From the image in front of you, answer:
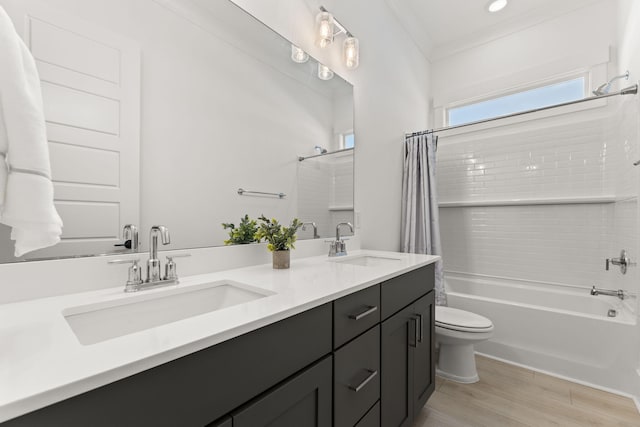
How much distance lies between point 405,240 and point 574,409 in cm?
139

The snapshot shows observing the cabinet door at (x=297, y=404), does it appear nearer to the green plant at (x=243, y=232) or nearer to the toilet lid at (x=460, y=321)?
the green plant at (x=243, y=232)

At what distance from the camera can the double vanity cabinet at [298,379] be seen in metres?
0.47

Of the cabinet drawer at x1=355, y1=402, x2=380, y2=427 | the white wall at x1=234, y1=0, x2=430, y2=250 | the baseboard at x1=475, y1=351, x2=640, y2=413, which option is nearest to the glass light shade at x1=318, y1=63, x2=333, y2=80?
the white wall at x1=234, y1=0, x2=430, y2=250

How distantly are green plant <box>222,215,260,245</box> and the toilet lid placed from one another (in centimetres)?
135

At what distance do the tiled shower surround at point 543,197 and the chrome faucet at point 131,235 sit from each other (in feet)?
8.87

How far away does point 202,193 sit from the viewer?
3.85 feet

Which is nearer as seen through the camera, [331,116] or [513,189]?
[331,116]

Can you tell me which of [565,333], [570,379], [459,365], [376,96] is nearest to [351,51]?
[376,96]

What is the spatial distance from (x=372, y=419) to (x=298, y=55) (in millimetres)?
1745

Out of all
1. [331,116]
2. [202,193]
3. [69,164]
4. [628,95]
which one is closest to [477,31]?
[628,95]

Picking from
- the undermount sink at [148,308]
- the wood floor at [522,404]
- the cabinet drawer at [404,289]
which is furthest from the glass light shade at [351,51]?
the wood floor at [522,404]

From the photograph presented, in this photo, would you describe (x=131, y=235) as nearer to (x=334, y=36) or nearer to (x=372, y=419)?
(x=372, y=419)

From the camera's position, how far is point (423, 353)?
1488 mm

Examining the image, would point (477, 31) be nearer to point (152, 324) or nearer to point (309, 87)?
point (309, 87)
